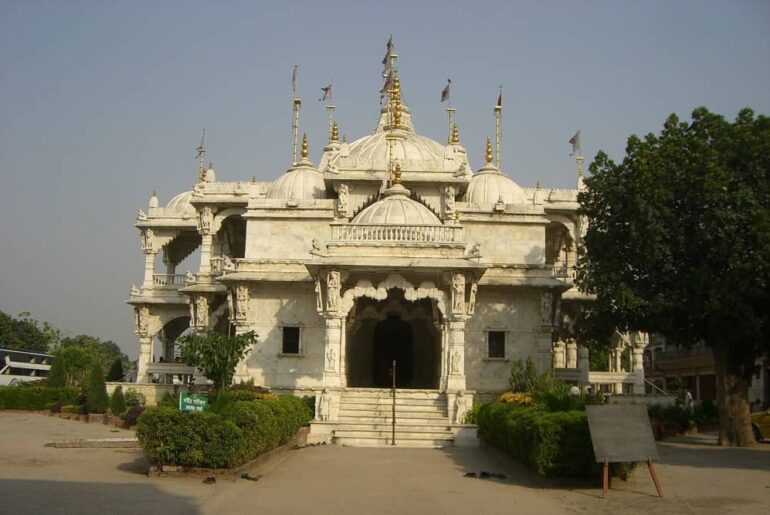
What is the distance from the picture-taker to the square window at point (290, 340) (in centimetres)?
2934

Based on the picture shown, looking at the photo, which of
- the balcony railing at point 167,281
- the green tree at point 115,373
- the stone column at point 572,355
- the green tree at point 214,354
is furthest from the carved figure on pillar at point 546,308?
the green tree at point 115,373

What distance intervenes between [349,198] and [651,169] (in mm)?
12095

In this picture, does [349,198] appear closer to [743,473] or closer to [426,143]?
[426,143]

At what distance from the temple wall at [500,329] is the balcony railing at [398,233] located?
4054 millimetres

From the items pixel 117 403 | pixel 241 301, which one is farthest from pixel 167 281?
pixel 241 301

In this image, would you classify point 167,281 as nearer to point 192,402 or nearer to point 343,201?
point 343,201

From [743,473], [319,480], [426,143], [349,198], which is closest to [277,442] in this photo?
[319,480]

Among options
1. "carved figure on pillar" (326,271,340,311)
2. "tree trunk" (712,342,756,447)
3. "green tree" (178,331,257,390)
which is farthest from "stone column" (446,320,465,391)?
"tree trunk" (712,342,756,447)

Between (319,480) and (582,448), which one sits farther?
(319,480)

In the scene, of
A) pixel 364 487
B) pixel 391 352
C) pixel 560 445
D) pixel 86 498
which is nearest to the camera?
pixel 86 498

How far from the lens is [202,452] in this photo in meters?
14.6

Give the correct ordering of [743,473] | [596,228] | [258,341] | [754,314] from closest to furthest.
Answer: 1. [743,473]
2. [754,314]
3. [596,228]
4. [258,341]

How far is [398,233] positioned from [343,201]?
5441mm

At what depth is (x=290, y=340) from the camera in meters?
29.4
